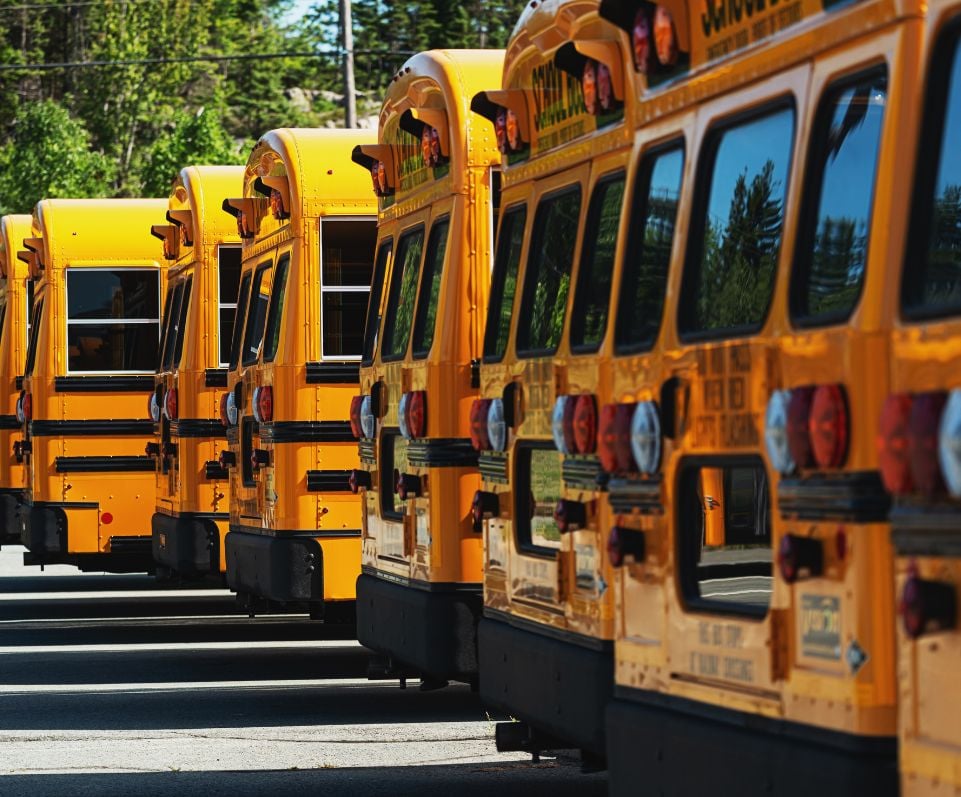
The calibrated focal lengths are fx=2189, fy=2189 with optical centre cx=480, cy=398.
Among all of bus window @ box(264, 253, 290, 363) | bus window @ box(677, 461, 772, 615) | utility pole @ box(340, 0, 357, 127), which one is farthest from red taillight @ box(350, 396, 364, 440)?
utility pole @ box(340, 0, 357, 127)

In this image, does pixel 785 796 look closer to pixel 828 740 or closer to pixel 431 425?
pixel 828 740

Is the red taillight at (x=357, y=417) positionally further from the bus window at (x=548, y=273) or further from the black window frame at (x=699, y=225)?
the black window frame at (x=699, y=225)

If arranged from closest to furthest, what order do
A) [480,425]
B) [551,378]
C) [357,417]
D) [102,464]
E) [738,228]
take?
1. [738,228]
2. [551,378]
3. [480,425]
4. [357,417]
5. [102,464]

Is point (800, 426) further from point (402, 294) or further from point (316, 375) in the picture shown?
point (316, 375)

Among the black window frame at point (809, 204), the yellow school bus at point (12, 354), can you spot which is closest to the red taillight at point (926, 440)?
the black window frame at point (809, 204)

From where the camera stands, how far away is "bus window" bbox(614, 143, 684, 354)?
5.55m

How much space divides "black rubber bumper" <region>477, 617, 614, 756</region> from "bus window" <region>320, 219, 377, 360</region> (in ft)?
13.2

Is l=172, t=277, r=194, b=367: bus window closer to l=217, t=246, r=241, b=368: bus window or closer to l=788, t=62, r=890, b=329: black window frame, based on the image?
l=217, t=246, r=241, b=368: bus window

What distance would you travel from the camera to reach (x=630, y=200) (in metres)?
5.82

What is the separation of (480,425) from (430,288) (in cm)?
148

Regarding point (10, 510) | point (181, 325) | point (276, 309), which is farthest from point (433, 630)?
point (10, 510)

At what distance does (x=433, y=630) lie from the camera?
816 cm

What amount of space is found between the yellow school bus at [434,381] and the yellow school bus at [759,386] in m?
2.27

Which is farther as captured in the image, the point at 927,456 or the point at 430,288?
the point at 430,288
